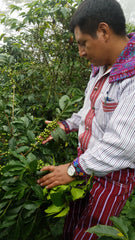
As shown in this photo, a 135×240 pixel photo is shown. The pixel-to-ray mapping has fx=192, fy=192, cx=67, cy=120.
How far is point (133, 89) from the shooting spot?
825mm

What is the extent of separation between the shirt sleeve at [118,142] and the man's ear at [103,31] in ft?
0.81

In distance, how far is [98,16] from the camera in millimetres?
875

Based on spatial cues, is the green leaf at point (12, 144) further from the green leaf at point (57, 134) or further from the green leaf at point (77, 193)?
the green leaf at point (77, 193)

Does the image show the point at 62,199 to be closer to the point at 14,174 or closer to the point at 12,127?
the point at 14,174

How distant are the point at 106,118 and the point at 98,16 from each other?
1.57 ft

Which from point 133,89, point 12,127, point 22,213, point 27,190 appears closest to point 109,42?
point 133,89

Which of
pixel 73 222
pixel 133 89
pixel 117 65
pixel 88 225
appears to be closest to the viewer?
pixel 133 89

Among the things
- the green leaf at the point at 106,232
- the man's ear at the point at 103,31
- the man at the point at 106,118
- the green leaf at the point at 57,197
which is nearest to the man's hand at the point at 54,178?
the man at the point at 106,118

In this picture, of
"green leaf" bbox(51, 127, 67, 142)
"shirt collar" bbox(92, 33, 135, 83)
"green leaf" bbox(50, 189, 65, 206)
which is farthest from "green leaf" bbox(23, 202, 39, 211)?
"shirt collar" bbox(92, 33, 135, 83)

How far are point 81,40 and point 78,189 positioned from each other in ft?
2.36

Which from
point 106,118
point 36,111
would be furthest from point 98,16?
point 36,111

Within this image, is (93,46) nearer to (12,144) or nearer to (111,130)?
(111,130)

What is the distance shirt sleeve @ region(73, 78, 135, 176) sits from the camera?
81 centimetres

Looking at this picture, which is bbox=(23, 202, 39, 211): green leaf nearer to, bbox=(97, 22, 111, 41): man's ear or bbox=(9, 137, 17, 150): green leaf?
bbox=(9, 137, 17, 150): green leaf
